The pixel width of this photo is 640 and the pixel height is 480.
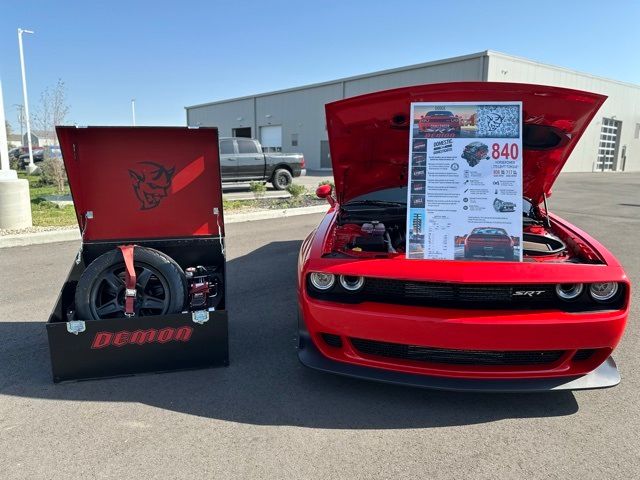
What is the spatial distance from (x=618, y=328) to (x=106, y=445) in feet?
9.38

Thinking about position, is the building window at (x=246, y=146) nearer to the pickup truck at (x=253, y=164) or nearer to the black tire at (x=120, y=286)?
the pickup truck at (x=253, y=164)

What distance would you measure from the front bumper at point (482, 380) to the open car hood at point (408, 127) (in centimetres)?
154

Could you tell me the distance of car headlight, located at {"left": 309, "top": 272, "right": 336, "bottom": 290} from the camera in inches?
106

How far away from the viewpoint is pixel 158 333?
9.49 feet

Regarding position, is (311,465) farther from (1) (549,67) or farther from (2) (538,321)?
(1) (549,67)

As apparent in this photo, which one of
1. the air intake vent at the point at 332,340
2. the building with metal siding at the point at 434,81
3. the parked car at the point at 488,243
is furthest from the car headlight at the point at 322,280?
the building with metal siding at the point at 434,81

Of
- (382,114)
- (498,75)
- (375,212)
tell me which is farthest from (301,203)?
(498,75)

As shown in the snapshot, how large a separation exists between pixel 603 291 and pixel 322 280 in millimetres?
1636

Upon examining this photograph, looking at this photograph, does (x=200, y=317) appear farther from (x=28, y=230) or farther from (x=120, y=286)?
(x=28, y=230)

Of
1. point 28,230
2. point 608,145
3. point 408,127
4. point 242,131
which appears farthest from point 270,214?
point 608,145

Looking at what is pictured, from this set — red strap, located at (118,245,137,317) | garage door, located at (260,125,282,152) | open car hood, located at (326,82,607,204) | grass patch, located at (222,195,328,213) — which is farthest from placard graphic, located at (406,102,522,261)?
garage door, located at (260,125,282,152)

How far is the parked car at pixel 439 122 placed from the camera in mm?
2873

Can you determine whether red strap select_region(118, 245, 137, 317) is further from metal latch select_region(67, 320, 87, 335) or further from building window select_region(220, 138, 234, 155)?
building window select_region(220, 138, 234, 155)

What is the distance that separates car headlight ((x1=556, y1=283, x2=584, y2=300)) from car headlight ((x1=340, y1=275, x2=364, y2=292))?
1.13m
